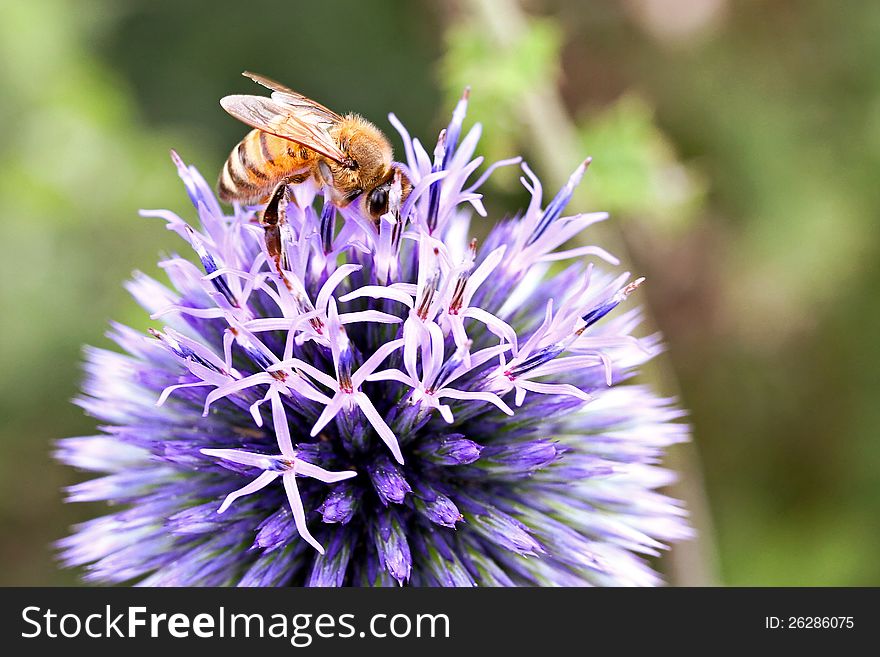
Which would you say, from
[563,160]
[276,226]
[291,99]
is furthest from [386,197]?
[563,160]

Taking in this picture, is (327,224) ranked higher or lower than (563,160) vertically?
lower

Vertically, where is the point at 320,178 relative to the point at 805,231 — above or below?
below

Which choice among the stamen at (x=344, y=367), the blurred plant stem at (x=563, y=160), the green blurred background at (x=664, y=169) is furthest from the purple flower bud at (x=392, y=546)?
the green blurred background at (x=664, y=169)

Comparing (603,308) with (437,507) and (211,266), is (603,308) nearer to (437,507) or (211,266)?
(437,507)

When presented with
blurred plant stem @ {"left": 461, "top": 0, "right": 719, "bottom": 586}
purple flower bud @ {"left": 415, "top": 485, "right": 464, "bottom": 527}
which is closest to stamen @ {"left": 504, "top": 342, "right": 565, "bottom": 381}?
purple flower bud @ {"left": 415, "top": 485, "right": 464, "bottom": 527}

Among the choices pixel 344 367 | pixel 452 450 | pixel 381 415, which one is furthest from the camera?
pixel 381 415

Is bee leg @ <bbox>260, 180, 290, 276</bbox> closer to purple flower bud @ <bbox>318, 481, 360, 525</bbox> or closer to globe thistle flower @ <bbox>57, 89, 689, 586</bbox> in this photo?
globe thistle flower @ <bbox>57, 89, 689, 586</bbox>

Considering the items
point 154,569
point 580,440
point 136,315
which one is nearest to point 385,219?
point 580,440

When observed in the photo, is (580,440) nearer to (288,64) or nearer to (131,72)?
(288,64)
